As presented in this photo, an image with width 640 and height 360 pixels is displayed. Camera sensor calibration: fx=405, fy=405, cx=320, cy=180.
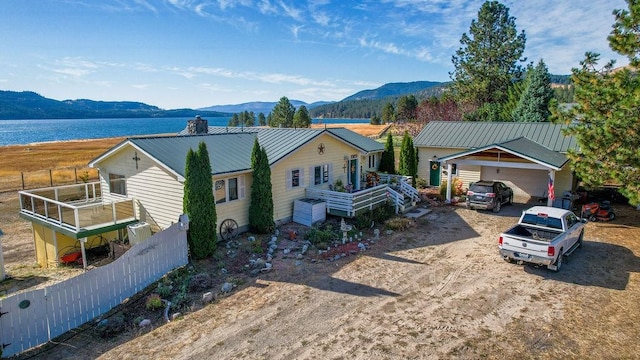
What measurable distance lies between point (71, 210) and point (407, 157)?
18739mm

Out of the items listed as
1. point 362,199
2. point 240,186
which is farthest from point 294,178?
point 362,199

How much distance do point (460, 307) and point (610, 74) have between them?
35.5 ft

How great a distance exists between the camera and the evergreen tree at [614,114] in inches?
519

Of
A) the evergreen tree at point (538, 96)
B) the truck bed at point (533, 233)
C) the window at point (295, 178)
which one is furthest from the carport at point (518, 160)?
the evergreen tree at point (538, 96)

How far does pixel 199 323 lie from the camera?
953cm

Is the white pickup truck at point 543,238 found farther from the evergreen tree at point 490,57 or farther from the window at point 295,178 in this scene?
the evergreen tree at point 490,57

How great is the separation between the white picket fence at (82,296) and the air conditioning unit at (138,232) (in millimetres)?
2781

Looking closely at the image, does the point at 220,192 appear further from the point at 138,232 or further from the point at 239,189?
the point at 138,232

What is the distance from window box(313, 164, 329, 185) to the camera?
20358 millimetres

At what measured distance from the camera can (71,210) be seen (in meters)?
15.3

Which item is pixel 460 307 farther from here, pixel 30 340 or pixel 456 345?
pixel 30 340

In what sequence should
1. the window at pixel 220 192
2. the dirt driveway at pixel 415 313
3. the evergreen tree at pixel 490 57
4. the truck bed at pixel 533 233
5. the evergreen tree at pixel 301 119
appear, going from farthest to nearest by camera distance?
1. the evergreen tree at pixel 301 119
2. the evergreen tree at pixel 490 57
3. the window at pixel 220 192
4. the truck bed at pixel 533 233
5. the dirt driveway at pixel 415 313

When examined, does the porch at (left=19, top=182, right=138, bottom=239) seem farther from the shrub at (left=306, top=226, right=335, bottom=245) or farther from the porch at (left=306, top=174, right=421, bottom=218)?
the porch at (left=306, top=174, right=421, bottom=218)

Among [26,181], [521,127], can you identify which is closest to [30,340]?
[521,127]
